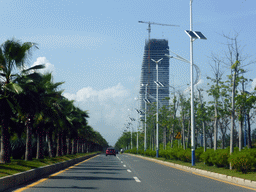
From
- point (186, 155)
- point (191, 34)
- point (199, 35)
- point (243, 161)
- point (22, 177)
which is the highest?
point (191, 34)

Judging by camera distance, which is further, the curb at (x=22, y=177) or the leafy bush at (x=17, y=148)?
the leafy bush at (x=17, y=148)

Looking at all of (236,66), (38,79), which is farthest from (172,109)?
(38,79)

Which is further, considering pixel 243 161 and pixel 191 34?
pixel 191 34

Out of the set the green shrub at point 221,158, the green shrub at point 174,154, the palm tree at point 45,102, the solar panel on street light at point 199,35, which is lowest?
the green shrub at point 174,154

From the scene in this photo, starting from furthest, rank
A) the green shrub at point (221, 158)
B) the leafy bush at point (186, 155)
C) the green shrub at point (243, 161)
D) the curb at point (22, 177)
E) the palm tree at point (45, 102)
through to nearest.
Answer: the leafy bush at point (186, 155) → the green shrub at point (221, 158) → the palm tree at point (45, 102) → the green shrub at point (243, 161) → the curb at point (22, 177)

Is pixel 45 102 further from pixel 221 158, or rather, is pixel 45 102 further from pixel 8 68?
pixel 221 158

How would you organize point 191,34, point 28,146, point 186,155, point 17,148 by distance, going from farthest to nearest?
point 17,148 < point 186,155 < point 191,34 < point 28,146

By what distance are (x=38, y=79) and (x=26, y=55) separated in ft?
4.92

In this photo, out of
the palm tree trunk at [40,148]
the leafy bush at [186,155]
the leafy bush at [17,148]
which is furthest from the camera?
the leafy bush at [17,148]

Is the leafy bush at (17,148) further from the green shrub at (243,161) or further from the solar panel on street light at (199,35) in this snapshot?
the green shrub at (243,161)

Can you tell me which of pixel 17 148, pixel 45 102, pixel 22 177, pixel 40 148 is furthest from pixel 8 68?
pixel 17 148

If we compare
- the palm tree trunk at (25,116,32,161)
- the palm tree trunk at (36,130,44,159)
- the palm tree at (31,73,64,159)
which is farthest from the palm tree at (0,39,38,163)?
the palm tree trunk at (36,130,44,159)

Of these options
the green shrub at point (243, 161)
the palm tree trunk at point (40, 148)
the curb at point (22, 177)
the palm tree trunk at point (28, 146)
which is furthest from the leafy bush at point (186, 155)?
the curb at point (22, 177)

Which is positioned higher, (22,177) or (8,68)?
(8,68)
